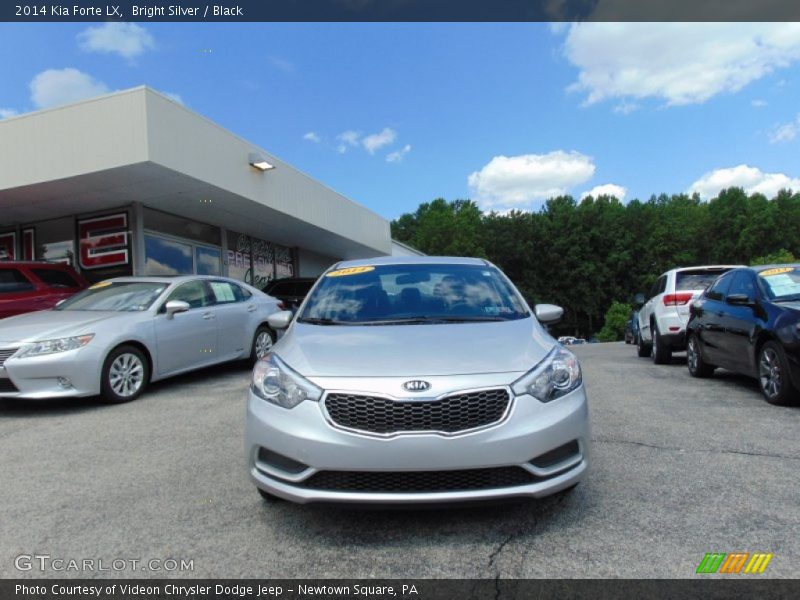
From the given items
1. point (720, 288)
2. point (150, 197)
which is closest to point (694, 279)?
point (720, 288)

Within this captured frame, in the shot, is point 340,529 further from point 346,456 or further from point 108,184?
point 108,184

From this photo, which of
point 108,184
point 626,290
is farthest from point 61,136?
point 626,290

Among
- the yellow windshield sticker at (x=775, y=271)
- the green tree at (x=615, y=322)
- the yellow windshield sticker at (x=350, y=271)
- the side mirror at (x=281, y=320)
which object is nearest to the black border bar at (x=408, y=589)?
the side mirror at (x=281, y=320)

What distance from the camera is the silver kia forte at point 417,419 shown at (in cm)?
260

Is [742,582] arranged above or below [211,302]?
below

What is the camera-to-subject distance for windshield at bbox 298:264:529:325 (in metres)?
3.76

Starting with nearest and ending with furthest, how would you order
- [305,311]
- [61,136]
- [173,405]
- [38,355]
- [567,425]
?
[567,425], [305,311], [38,355], [173,405], [61,136]

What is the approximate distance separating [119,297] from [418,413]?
230 inches

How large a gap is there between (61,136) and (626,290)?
49008 mm

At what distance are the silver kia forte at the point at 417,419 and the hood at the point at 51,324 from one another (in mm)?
3925

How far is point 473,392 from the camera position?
270 cm

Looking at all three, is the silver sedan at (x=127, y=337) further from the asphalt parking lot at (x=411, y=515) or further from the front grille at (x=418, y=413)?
the front grille at (x=418, y=413)

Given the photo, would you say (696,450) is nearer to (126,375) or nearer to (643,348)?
(126,375)

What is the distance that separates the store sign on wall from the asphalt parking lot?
8266mm
